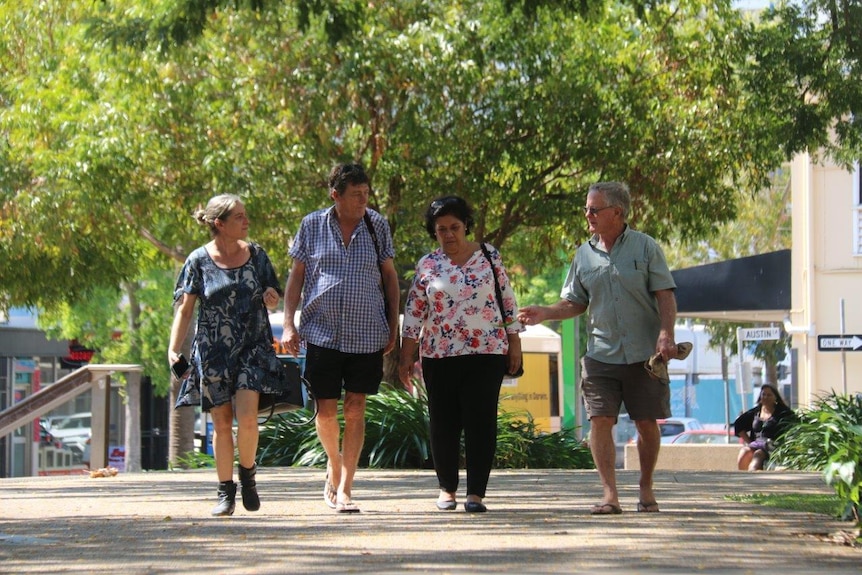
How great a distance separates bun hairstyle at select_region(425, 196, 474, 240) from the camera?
7422 mm

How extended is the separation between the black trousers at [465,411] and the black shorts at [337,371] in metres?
0.33

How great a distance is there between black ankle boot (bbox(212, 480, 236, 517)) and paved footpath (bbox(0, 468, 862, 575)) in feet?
0.28

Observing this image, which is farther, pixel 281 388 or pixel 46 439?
pixel 46 439

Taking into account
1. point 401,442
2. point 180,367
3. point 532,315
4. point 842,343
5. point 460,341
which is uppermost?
point 842,343

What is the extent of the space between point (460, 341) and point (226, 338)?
1.22m

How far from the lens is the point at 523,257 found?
20312mm

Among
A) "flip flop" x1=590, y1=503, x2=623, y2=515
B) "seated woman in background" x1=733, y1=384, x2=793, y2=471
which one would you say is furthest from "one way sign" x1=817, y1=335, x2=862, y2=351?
"flip flop" x1=590, y1=503, x2=623, y2=515

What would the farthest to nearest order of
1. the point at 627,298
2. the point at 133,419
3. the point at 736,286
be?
the point at 736,286 < the point at 133,419 < the point at 627,298

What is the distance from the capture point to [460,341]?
24.1 ft

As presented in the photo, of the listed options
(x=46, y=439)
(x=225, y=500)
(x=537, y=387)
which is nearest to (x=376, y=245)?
(x=225, y=500)

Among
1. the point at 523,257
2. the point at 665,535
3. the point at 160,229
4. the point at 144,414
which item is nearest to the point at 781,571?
the point at 665,535

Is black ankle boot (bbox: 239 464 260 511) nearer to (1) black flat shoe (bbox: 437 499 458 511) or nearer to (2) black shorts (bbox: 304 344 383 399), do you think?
(2) black shorts (bbox: 304 344 383 399)

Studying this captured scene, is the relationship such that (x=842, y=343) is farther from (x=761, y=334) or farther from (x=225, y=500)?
(x=225, y=500)

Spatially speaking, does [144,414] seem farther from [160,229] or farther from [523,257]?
[523,257]
